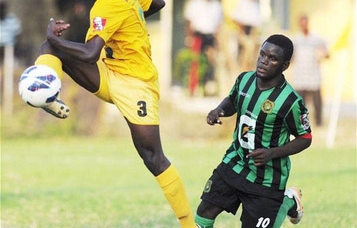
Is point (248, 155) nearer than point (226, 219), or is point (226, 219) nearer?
point (248, 155)

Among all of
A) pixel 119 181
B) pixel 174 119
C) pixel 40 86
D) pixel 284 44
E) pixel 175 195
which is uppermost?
pixel 284 44

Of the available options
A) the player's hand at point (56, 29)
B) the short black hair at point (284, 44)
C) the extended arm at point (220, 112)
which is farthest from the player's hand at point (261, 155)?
the player's hand at point (56, 29)

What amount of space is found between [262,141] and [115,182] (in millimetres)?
6729

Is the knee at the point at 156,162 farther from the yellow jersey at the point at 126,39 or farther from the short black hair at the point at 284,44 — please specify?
the short black hair at the point at 284,44

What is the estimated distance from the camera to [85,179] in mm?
14234

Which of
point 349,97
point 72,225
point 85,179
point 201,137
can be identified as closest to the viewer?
point 72,225

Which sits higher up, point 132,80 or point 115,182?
point 132,80

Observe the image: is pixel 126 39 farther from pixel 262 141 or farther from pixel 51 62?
pixel 262 141

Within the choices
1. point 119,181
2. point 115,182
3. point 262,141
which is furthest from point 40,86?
point 119,181

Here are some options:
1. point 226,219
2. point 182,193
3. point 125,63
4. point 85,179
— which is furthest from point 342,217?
point 85,179

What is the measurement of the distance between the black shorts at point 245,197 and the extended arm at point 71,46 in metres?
1.21

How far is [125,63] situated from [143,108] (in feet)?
1.18

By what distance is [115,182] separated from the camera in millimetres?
13812

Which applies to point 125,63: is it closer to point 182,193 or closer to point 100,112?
point 182,193
